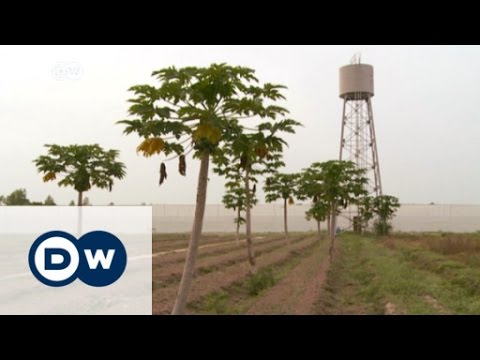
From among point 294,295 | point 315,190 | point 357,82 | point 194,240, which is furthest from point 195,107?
point 357,82

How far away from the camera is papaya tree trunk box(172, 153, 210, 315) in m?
8.70

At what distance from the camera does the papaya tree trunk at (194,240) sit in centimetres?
870

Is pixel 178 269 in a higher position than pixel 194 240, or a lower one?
lower

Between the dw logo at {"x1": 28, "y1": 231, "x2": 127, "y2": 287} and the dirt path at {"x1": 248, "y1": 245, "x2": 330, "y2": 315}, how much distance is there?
155 inches

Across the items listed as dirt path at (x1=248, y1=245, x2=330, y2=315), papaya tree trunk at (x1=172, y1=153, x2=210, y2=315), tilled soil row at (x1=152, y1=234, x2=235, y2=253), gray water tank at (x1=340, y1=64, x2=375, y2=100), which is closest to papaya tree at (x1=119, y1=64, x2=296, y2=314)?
papaya tree trunk at (x1=172, y1=153, x2=210, y2=315)

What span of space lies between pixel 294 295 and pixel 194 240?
5.46 meters

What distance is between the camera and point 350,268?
21.9 metres

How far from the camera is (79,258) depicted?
8805 millimetres

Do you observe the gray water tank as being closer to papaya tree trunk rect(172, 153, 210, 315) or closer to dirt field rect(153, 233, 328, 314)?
dirt field rect(153, 233, 328, 314)

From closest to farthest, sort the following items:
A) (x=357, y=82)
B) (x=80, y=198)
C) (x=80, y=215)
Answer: (x=80, y=215), (x=80, y=198), (x=357, y=82)

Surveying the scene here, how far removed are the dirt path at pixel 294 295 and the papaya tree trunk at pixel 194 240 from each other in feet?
9.98

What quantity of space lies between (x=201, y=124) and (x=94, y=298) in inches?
250

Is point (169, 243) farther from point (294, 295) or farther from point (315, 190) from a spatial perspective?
point (294, 295)

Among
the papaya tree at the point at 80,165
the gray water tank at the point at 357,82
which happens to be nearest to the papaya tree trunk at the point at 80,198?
the papaya tree at the point at 80,165
